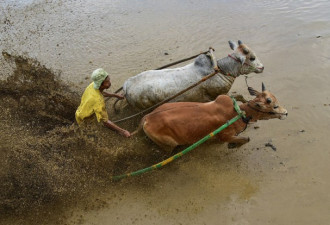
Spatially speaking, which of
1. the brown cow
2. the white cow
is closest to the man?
the brown cow

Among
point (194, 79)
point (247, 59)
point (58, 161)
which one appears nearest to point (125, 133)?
point (58, 161)

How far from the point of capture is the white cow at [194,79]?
4.93 metres

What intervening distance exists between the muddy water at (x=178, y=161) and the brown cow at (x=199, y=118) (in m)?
0.51

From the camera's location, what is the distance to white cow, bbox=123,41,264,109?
16.2ft

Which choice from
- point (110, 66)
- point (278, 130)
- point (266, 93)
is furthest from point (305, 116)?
point (110, 66)

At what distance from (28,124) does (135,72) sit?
276 cm

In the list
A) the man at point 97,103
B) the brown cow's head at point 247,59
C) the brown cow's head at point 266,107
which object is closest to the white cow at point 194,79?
the brown cow's head at point 247,59

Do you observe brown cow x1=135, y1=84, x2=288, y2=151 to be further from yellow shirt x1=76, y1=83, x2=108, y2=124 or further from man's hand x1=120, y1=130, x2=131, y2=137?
yellow shirt x1=76, y1=83, x2=108, y2=124

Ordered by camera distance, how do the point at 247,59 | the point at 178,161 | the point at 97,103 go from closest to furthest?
the point at 97,103
the point at 178,161
the point at 247,59

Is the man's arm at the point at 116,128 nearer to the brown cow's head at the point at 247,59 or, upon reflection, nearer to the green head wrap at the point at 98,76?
the green head wrap at the point at 98,76

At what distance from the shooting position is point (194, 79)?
4949mm

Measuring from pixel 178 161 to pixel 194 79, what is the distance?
139cm

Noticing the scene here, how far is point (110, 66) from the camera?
7.22m

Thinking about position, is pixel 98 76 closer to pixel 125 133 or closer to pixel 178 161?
pixel 125 133
